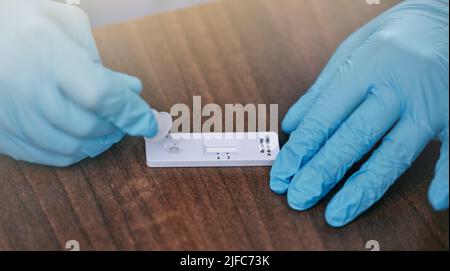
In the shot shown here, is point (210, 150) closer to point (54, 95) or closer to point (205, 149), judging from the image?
point (205, 149)

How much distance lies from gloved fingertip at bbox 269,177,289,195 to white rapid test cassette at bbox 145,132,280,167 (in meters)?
0.06

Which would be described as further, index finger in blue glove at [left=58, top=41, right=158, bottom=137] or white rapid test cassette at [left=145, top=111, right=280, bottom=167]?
white rapid test cassette at [left=145, top=111, right=280, bottom=167]

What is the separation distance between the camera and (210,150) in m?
1.19

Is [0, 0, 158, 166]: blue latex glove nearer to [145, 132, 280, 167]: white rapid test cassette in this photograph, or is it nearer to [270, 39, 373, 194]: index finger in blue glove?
[145, 132, 280, 167]: white rapid test cassette

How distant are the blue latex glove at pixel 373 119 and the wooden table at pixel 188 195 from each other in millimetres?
49

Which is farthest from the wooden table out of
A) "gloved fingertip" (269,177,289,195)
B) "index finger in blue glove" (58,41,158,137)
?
"index finger in blue glove" (58,41,158,137)

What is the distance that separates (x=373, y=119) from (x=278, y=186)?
0.25 meters

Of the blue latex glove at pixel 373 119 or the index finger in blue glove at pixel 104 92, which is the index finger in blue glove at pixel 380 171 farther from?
the index finger in blue glove at pixel 104 92

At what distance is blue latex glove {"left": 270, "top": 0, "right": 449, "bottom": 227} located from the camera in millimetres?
1105

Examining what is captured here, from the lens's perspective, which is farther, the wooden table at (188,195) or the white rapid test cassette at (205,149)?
the white rapid test cassette at (205,149)

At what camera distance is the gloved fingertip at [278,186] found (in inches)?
44.6
